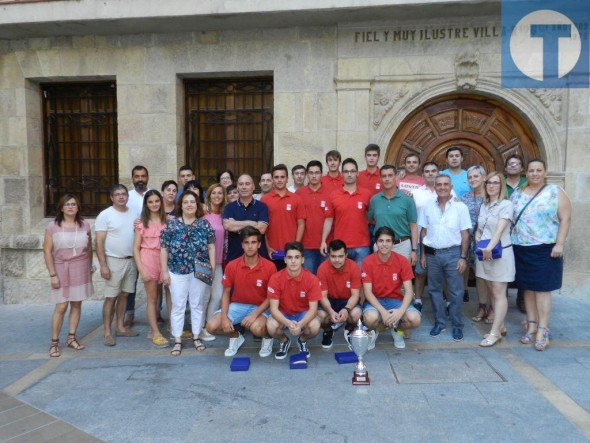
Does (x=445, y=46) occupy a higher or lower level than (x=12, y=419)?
higher

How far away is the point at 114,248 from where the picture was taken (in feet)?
17.2

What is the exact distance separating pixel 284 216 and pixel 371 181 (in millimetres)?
1275

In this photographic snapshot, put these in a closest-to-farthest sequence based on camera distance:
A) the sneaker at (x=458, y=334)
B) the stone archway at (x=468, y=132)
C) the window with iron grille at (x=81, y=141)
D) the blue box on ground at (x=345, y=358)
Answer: the blue box on ground at (x=345, y=358), the sneaker at (x=458, y=334), the stone archway at (x=468, y=132), the window with iron grille at (x=81, y=141)

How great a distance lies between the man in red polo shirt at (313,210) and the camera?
5441 millimetres

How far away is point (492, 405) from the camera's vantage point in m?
3.64

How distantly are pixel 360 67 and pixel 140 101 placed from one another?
3418mm

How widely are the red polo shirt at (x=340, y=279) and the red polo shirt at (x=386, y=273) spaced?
0.34ft

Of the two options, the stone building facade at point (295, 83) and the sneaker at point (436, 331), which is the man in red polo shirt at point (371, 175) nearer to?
the stone building facade at point (295, 83)

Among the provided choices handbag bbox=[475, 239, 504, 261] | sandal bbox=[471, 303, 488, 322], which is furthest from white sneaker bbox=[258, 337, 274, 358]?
sandal bbox=[471, 303, 488, 322]

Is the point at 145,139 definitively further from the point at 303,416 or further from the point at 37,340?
the point at 303,416

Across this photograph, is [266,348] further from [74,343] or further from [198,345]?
[74,343]

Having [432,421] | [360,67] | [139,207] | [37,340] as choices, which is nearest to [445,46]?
[360,67]

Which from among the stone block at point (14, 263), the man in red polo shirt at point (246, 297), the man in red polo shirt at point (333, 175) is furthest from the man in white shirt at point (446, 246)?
the stone block at point (14, 263)

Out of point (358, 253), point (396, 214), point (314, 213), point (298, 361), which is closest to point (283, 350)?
point (298, 361)
